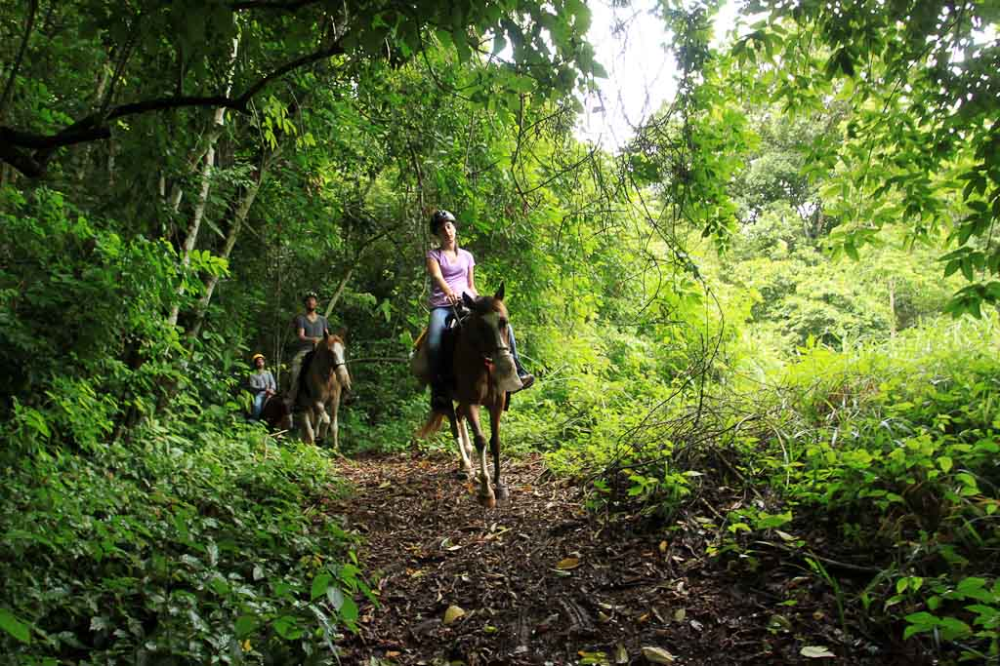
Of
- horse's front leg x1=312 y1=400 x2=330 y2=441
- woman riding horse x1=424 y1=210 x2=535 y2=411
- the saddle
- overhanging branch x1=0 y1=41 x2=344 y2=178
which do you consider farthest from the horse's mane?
horse's front leg x1=312 y1=400 x2=330 y2=441

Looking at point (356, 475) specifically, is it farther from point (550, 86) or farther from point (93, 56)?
point (550, 86)

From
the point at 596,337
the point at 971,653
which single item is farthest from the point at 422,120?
the point at 971,653

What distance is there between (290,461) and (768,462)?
4922 mm

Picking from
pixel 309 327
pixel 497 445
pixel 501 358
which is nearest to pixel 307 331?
pixel 309 327

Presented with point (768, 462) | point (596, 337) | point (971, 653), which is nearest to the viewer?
point (971, 653)

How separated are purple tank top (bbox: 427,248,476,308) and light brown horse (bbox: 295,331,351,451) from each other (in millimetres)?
4328

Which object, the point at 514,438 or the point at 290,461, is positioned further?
the point at 514,438

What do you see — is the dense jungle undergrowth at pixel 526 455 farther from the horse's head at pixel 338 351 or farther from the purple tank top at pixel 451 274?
the horse's head at pixel 338 351

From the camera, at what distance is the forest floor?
321cm

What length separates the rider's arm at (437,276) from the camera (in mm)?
6363

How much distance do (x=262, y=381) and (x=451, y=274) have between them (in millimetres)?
8302

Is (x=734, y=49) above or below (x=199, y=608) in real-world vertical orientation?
above

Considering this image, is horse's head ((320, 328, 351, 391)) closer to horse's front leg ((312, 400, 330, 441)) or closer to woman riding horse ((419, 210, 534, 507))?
horse's front leg ((312, 400, 330, 441))

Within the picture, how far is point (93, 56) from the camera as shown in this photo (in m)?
5.61
